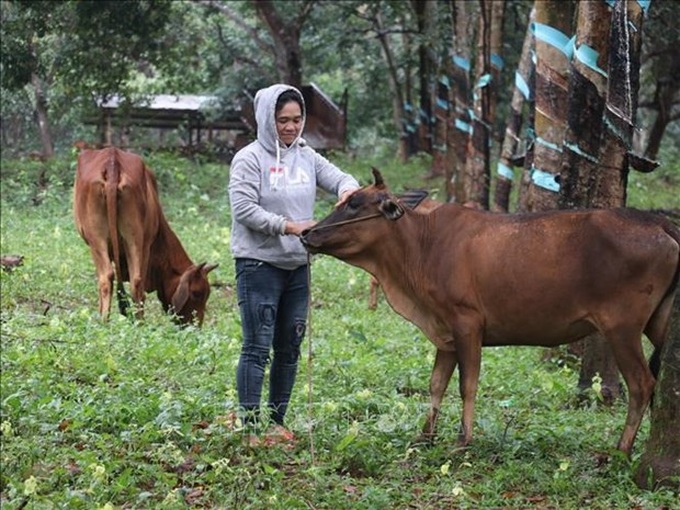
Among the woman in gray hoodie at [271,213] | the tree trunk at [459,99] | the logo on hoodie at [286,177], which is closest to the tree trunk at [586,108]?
the woman in gray hoodie at [271,213]

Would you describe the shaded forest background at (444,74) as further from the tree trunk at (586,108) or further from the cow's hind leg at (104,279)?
the cow's hind leg at (104,279)

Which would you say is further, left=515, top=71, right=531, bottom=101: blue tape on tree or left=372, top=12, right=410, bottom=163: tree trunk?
left=372, top=12, right=410, bottom=163: tree trunk

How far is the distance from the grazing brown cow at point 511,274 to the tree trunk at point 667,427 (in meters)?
0.48

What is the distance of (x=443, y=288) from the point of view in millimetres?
6648

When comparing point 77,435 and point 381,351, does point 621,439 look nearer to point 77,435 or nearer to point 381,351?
point 77,435

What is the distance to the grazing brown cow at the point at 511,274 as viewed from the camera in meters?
6.35

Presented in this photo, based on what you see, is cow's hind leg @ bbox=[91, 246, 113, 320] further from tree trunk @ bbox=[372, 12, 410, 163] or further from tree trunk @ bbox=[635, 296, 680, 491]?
tree trunk @ bbox=[372, 12, 410, 163]

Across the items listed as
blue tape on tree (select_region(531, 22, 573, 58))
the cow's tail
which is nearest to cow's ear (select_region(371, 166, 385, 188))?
blue tape on tree (select_region(531, 22, 573, 58))

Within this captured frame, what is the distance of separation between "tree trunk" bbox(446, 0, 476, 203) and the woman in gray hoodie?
12.2 m

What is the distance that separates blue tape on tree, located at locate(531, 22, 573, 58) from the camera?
33.7ft

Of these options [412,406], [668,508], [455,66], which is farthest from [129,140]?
[668,508]

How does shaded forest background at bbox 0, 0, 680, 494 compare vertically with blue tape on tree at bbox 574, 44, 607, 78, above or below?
below

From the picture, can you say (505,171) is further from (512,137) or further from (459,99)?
(459,99)

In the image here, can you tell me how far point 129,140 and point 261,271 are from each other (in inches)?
1016
